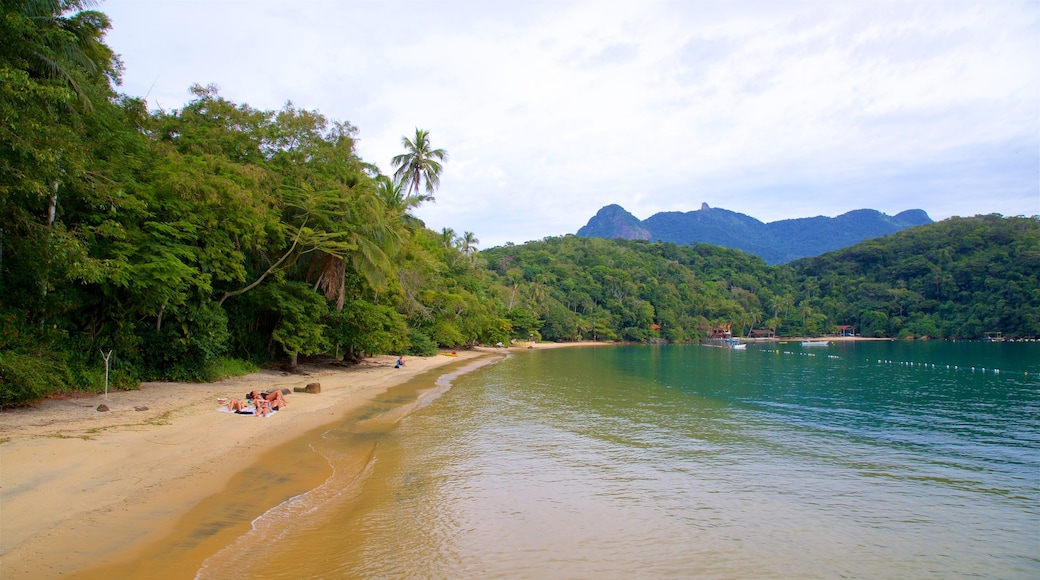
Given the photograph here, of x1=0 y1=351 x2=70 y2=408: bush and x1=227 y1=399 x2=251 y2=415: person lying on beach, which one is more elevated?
x1=0 y1=351 x2=70 y2=408: bush

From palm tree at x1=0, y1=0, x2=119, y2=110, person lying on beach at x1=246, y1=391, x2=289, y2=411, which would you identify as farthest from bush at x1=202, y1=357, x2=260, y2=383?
palm tree at x1=0, y1=0, x2=119, y2=110

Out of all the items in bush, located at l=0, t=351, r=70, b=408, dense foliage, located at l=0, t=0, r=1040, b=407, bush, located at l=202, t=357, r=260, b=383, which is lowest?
bush, located at l=202, t=357, r=260, b=383

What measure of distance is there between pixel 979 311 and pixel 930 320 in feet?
31.7

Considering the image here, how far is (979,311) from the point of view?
10038 centimetres

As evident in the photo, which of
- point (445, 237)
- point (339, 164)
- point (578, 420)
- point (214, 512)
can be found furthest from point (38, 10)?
point (445, 237)

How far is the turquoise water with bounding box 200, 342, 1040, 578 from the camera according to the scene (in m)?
7.94

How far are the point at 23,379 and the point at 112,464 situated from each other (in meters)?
4.71

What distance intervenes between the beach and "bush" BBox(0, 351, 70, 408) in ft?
0.93

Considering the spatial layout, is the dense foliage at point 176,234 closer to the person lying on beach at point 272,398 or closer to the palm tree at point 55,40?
the palm tree at point 55,40

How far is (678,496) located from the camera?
36.1 feet

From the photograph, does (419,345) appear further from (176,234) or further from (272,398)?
(176,234)

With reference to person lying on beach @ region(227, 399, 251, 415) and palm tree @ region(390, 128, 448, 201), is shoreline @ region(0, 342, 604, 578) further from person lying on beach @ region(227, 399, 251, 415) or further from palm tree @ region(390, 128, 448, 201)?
palm tree @ region(390, 128, 448, 201)

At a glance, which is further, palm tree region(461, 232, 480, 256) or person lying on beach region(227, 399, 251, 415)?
palm tree region(461, 232, 480, 256)

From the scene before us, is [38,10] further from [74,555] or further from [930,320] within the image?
[930,320]
